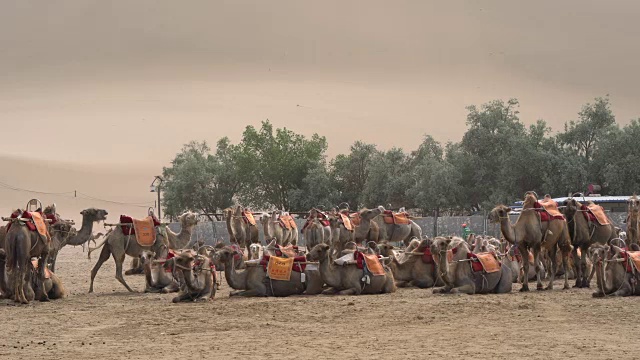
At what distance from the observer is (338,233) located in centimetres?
3020

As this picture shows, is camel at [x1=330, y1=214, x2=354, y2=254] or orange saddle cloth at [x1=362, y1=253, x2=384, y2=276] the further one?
camel at [x1=330, y1=214, x2=354, y2=254]

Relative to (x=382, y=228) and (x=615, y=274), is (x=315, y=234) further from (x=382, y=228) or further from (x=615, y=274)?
(x=615, y=274)

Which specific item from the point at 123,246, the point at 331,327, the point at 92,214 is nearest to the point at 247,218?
the point at 92,214

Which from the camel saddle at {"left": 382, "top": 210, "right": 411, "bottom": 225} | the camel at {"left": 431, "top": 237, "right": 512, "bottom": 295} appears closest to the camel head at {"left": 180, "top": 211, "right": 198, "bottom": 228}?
the camel at {"left": 431, "top": 237, "right": 512, "bottom": 295}

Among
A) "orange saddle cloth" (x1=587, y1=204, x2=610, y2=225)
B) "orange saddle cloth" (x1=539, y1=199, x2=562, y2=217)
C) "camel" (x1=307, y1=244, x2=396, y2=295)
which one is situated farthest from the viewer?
"orange saddle cloth" (x1=587, y1=204, x2=610, y2=225)

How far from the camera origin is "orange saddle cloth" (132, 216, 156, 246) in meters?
24.9

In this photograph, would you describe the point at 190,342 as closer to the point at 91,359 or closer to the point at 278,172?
the point at 91,359

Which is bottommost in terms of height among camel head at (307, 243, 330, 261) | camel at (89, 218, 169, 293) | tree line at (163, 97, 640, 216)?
camel head at (307, 243, 330, 261)

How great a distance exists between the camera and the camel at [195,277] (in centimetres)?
2084

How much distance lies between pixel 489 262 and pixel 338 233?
8576mm

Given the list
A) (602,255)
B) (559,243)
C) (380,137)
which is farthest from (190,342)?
(380,137)

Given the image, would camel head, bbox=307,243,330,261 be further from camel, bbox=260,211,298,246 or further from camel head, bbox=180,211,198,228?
camel, bbox=260,211,298,246

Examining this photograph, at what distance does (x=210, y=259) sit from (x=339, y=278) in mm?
2626

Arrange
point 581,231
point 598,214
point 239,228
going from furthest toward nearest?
point 239,228
point 598,214
point 581,231
